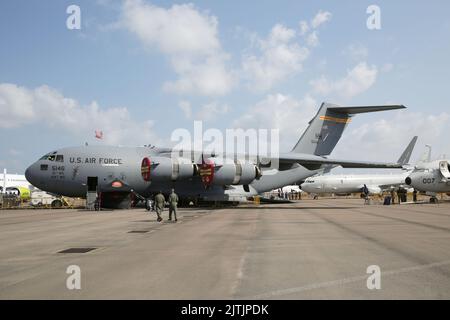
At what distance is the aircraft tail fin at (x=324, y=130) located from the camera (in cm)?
3709

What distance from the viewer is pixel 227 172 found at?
31188 mm

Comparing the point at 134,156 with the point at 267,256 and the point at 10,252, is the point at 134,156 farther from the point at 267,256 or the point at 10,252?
the point at 267,256

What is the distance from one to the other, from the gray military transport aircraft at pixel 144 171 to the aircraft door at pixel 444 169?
30.8 feet

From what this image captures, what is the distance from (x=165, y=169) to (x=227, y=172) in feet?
14.8

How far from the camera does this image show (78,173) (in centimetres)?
3047

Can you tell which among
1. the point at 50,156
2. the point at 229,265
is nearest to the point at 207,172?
the point at 50,156

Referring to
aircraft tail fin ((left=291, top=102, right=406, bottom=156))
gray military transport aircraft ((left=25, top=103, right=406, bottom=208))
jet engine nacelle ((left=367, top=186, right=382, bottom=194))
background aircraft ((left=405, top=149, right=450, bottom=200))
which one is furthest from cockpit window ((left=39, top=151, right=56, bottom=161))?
jet engine nacelle ((left=367, top=186, right=382, bottom=194))

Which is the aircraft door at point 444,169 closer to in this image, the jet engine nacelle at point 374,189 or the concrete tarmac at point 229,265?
the concrete tarmac at point 229,265

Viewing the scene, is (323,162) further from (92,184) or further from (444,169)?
(92,184)

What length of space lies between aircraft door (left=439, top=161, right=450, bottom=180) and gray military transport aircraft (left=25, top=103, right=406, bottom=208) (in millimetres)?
9393

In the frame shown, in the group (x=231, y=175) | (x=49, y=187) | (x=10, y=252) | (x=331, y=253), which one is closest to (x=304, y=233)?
(x=331, y=253)

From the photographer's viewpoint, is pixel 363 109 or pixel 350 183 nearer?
pixel 363 109

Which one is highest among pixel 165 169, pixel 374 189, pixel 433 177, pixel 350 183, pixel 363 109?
pixel 363 109
